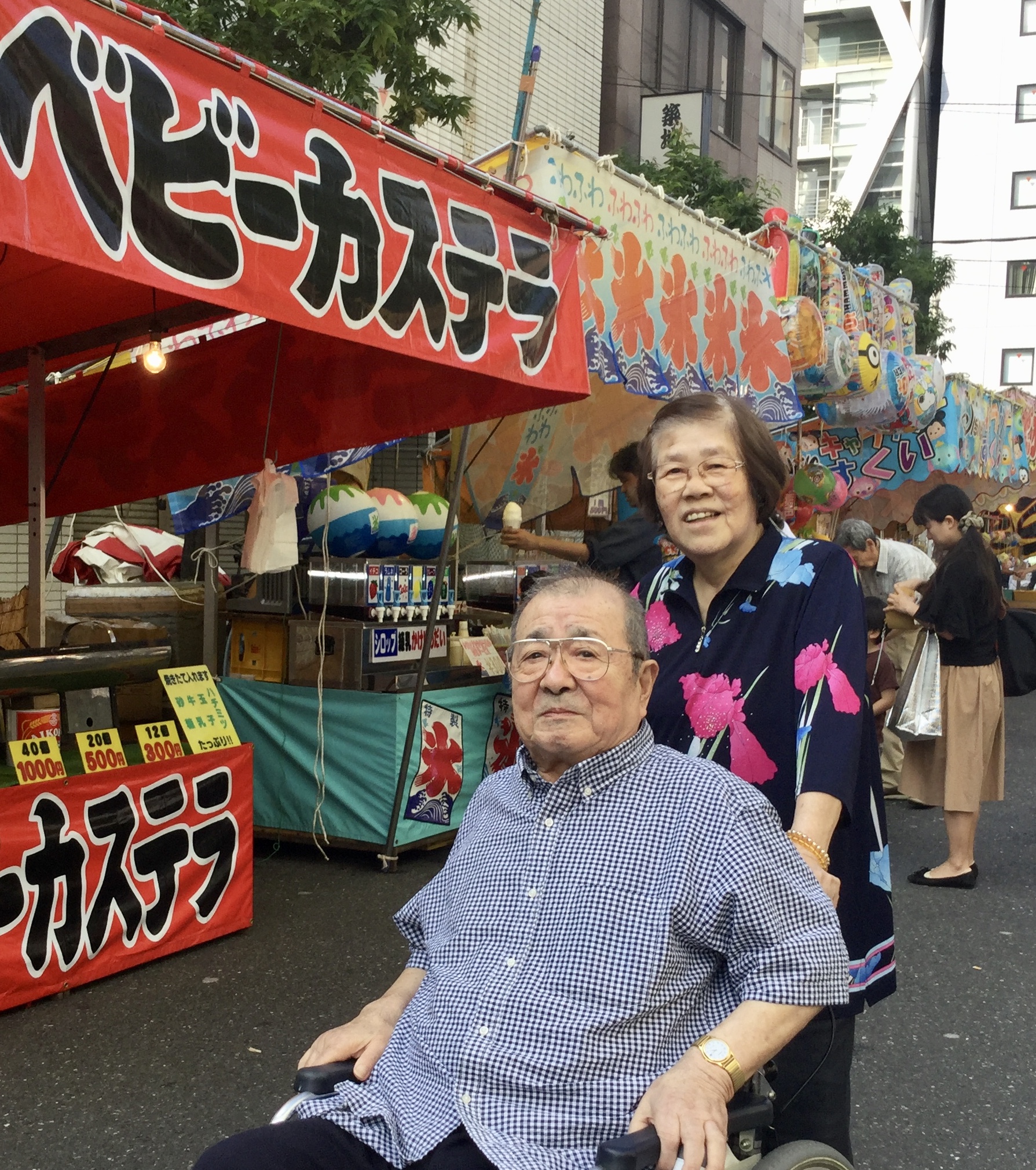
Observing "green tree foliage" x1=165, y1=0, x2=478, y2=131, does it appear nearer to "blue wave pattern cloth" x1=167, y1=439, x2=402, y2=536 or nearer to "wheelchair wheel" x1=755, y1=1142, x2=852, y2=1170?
"blue wave pattern cloth" x1=167, y1=439, x2=402, y2=536

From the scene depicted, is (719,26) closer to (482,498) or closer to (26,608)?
(482,498)

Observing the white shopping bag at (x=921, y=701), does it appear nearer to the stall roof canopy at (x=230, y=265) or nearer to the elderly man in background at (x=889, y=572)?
the elderly man in background at (x=889, y=572)

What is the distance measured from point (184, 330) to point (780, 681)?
3051 mm

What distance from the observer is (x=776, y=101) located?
19.6 m

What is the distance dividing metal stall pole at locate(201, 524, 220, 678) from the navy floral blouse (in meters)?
3.93

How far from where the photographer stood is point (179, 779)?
4230 mm

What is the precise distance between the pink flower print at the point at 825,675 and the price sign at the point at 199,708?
289cm

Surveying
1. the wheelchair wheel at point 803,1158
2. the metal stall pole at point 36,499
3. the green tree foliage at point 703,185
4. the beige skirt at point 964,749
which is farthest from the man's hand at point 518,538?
the green tree foliage at point 703,185

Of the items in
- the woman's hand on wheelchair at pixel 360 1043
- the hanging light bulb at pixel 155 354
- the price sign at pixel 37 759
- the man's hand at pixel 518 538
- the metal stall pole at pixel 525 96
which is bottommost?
the woman's hand on wheelchair at pixel 360 1043

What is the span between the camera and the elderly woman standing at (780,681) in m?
2.01

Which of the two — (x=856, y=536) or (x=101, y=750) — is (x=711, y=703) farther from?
(x=856, y=536)

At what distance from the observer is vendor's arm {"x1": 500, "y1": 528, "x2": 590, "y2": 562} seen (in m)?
5.96

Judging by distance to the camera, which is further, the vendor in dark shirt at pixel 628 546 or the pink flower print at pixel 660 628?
the vendor in dark shirt at pixel 628 546

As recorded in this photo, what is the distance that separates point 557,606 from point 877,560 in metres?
6.75
